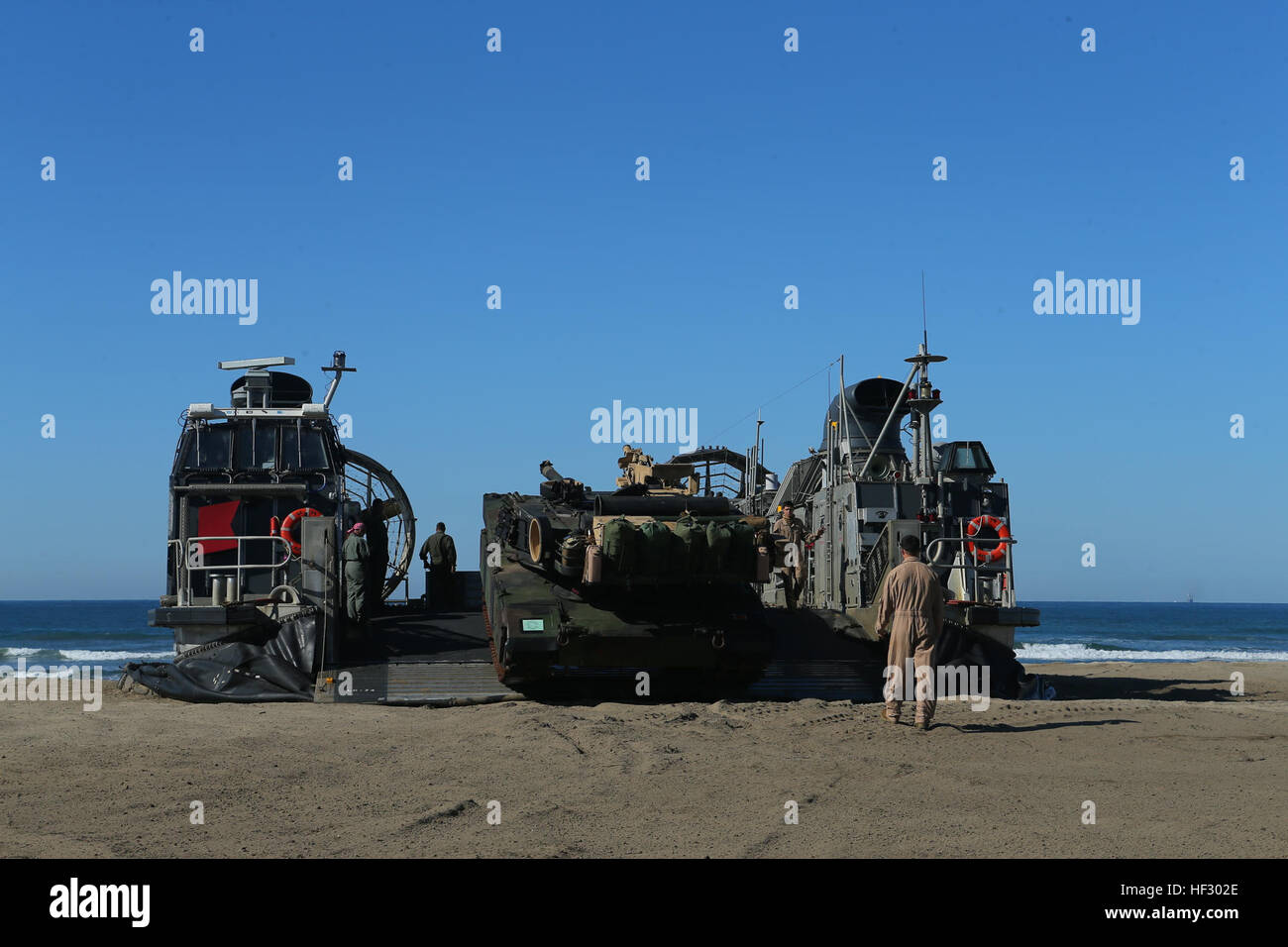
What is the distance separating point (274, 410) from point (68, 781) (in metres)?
11.6

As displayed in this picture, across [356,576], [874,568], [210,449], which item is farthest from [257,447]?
[874,568]

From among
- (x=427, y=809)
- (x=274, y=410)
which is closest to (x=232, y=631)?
(x=274, y=410)

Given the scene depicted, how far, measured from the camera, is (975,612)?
659 inches

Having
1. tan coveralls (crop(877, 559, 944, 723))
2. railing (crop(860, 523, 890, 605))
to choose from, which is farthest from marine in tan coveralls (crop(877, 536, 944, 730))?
railing (crop(860, 523, 890, 605))

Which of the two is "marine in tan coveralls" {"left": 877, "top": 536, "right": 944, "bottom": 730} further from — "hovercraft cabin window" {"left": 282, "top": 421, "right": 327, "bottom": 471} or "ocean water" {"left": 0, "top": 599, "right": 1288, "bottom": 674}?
"ocean water" {"left": 0, "top": 599, "right": 1288, "bottom": 674}

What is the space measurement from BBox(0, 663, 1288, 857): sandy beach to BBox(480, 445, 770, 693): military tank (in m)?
0.60

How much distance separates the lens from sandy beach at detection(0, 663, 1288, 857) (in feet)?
22.0

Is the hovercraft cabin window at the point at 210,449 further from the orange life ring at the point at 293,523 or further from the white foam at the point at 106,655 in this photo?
the white foam at the point at 106,655

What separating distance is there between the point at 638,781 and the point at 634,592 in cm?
488

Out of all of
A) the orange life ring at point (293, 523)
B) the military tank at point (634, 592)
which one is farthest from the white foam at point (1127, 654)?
the military tank at point (634, 592)

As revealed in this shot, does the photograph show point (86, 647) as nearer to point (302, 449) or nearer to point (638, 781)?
point (302, 449)

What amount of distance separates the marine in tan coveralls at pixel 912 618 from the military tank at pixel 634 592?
2128 mm

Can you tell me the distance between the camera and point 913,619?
11.3 metres
